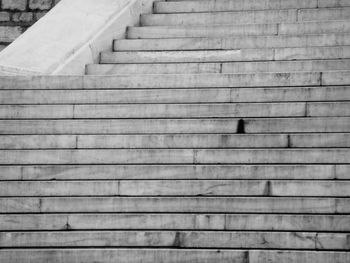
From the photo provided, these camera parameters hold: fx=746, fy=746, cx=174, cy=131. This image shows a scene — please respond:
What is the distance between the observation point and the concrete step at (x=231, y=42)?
6.95m

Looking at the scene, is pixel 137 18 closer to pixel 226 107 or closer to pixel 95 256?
pixel 226 107

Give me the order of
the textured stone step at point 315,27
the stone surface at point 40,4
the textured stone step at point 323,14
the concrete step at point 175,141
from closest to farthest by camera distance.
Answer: the concrete step at point 175,141, the textured stone step at point 315,27, the textured stone step at point 323,14, the stone surface at point 40,4

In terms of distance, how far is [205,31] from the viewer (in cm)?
746

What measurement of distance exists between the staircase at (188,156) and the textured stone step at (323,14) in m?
0.31

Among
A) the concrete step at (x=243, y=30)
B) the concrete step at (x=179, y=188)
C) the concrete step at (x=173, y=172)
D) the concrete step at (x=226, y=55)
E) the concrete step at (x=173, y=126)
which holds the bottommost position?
the concrete step at (x=179, y=188)

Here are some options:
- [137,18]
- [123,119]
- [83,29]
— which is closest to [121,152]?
[123,119]

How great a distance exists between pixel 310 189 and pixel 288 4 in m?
3.11

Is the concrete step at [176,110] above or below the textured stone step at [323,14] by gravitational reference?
below

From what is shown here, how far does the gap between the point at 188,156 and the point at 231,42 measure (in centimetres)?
193

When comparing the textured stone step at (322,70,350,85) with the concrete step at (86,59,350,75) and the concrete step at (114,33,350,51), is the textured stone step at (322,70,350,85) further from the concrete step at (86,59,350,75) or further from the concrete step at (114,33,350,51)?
the concrete step at (114,33,350,51)

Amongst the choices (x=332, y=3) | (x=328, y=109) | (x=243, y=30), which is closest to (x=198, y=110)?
(x=328, y=109)

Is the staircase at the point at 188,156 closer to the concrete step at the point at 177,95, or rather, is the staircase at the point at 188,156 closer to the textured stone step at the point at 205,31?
the concrete step at the point at 177,95

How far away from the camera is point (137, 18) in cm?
805

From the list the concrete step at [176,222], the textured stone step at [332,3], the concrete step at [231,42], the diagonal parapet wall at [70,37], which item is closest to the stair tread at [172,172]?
the concrete step at [176,222]
